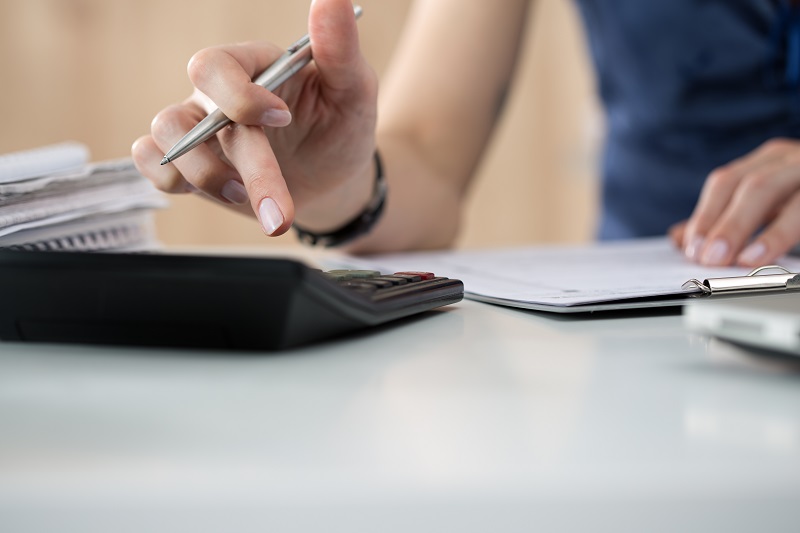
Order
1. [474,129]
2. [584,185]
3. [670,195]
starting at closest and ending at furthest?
[474,129] < [670,195] < [584,185]

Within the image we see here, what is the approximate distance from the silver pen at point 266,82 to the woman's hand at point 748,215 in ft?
0.90

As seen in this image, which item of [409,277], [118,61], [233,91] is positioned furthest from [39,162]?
[118,61]

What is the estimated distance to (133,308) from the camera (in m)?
0.28

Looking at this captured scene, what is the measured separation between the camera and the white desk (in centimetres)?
17

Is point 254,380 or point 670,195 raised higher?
point 670,195

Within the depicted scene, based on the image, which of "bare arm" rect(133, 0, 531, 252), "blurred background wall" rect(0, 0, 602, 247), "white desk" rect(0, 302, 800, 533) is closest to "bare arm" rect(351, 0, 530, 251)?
"bare arm" rect(133, 0, 531, 252)

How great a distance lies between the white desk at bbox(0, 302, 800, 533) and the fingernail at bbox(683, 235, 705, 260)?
10.8 inches

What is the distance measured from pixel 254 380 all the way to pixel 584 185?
2.27m

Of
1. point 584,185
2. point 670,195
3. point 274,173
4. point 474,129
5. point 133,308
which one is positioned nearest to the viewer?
point 133,308

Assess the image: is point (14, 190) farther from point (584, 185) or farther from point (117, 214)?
point (584, 185)

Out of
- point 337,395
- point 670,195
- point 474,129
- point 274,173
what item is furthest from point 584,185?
point 337,395

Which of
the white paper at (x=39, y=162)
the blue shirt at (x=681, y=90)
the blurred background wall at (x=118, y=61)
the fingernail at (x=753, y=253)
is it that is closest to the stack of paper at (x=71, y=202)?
the white paper at (x=39, y=162)

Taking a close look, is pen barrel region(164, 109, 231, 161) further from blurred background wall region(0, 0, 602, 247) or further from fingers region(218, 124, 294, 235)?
blurred background wall region(0, 0, 602, 247)

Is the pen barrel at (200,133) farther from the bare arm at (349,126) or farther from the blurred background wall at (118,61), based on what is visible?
the blurred background wall at (118,61)
